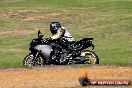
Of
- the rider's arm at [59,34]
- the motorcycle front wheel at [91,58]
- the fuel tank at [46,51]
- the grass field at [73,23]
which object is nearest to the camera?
the motorcycle front wheel at [91,58]

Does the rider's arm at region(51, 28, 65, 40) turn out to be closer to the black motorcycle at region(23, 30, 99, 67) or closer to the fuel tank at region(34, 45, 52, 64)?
the black motorcycle at region(23, 30, 99, 67)

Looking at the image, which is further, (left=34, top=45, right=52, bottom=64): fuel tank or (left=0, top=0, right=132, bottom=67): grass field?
(left=0, top=0, right=132, bottom=67): grass field

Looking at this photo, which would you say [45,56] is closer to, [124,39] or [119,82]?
[119,82]

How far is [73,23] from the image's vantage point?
39.4m

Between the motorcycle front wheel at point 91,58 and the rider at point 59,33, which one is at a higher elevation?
the rider at point 59,33

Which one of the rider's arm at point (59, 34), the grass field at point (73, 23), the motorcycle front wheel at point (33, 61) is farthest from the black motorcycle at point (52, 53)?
the grass field at point (73, 23)

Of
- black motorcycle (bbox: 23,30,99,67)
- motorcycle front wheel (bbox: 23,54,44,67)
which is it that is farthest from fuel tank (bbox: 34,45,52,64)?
motorcycle front wheel (bbox: 23,54,44,67)

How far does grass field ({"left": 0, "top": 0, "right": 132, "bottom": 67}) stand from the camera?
2532 cm

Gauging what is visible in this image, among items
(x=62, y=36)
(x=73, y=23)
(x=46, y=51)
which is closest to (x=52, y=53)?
(x=46, y=51)

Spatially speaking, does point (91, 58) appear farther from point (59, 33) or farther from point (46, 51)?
point (46, 51)

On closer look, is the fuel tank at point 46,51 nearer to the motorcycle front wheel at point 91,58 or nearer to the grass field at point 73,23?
the motorcycle front wheel at point 91,58

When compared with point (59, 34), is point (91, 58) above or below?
below

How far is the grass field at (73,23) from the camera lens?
25.3m

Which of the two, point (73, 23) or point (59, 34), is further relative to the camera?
point (73, 23)
